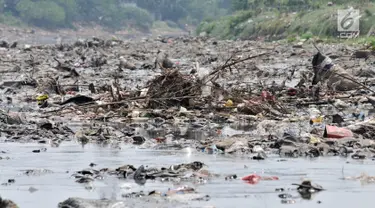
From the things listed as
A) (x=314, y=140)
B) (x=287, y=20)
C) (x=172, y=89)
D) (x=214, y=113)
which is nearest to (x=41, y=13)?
(x=287, y=20)

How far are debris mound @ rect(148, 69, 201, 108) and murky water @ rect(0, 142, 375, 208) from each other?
2.26 m

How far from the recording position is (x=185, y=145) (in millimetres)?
7668

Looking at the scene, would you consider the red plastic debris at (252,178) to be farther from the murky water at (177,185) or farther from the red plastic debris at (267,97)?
the red plastic debris at (267,97)

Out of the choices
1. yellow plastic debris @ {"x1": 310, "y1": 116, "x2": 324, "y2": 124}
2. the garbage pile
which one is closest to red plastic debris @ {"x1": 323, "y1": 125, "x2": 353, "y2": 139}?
the garbage pile

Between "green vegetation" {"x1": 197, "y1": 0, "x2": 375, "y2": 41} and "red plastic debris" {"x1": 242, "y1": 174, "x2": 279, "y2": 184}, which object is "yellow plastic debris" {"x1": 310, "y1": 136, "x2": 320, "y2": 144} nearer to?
"red plastic debris" {"x1": 242, "y1": 174, "x2": 279, "y2": 184}

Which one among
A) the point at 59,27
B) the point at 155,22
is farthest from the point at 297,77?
the point at 155,22

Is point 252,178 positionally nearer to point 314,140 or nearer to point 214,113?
point 314,140

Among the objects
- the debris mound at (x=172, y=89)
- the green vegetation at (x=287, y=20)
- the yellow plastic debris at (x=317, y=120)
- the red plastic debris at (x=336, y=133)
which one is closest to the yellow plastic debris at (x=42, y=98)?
the debris mound at (x=172, y=89)

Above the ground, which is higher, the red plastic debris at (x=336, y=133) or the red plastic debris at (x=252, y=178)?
the red plastic debris at (x=336, y=133)

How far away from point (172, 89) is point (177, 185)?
452 centimetres

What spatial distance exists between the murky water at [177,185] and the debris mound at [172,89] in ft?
7.40

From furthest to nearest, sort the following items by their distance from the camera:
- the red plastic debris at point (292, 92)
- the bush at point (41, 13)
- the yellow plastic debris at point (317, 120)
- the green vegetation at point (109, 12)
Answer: the green vegetation at point (109, 12) → the bush at point (41, 13) → the red plastic debris at point (292, 92) → the yellow plastic debris at point (317, 120)

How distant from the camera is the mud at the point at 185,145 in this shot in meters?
5.31

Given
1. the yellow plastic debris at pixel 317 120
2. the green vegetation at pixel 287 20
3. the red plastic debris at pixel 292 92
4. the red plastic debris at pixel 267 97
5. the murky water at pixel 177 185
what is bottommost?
the murky water at pixel 177 185
